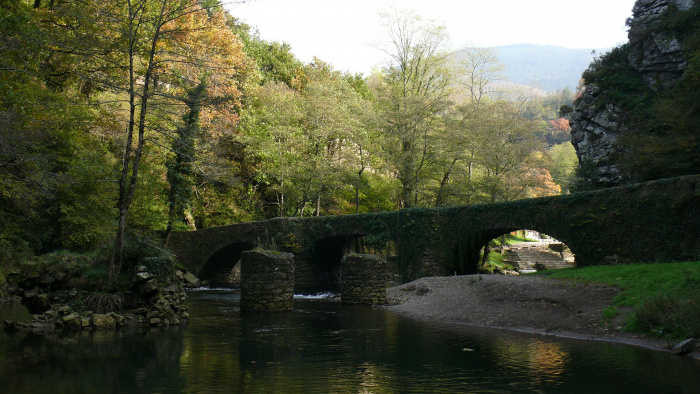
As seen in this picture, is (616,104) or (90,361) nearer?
(90,361)

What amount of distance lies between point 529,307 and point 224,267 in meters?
25.7

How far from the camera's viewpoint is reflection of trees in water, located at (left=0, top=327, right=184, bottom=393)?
26.4ft

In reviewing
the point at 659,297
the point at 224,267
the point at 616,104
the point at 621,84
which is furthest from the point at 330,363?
the point at 621,84

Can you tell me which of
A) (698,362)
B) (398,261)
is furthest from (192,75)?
(698,362)

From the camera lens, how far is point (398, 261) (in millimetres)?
27719

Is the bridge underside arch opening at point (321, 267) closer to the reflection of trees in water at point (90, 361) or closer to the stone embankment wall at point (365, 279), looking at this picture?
the stone embankment wall at point (365, 279)

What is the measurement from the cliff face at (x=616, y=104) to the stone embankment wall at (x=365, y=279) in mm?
14955

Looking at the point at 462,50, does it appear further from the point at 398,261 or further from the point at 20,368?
the point at 20,368

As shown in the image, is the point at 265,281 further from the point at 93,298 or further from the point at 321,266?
the point at 321,266

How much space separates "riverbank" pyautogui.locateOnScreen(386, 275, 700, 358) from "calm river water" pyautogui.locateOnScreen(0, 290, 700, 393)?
0.99 m

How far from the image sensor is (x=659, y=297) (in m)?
12.4

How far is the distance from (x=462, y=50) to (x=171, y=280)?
3186cm

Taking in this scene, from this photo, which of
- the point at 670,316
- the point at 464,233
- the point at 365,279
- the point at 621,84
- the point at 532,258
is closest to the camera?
the point at 670,316

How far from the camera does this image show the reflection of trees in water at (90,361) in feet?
26.4
